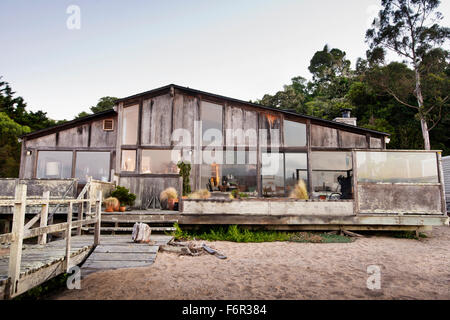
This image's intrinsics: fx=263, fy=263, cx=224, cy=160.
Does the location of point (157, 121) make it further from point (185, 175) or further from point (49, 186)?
point (49, 186)

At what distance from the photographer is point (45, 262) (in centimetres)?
374

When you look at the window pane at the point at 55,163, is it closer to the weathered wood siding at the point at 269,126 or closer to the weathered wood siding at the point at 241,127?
the weathered wood siding at the point at 241,127

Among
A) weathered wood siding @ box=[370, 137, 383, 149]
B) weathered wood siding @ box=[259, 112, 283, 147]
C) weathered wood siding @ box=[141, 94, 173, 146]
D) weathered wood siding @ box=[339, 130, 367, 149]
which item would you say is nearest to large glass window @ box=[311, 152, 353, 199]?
weathered wood siding @ box=[339, 130, 367, 149]

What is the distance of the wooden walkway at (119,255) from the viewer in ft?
16.3

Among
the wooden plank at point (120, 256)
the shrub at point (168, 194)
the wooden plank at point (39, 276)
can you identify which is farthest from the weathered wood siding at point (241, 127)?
the wooden plank at point (39, 276)

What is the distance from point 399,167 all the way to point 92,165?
12058mm

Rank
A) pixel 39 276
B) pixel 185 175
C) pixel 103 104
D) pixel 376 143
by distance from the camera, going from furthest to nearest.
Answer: pixel 103 104, pixel 376 143, pixel 185 175, pixel 39 276

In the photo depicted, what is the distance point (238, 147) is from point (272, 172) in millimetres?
1902

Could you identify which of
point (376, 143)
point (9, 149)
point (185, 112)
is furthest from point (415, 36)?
point (9, 149)

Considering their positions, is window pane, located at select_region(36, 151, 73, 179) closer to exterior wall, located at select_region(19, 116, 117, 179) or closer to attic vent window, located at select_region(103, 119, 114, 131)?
exterior wall, located at select_region(19, 116, 117, 179)

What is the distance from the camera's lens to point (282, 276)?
4.63 m

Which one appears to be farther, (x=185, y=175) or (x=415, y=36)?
(x=415, y=36)

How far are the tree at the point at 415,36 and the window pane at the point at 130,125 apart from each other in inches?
887
